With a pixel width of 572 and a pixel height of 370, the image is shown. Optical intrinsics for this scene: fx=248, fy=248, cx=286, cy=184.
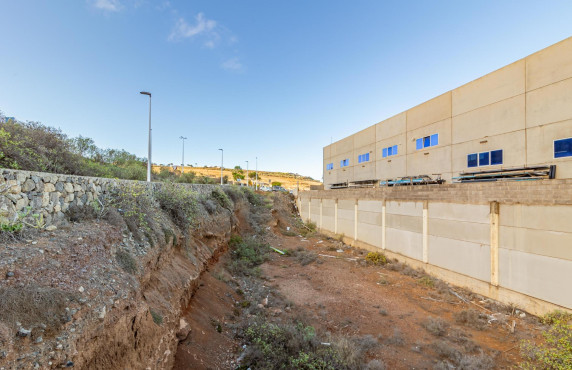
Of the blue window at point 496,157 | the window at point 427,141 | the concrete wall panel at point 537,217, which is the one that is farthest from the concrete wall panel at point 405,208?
the window at point 427,141

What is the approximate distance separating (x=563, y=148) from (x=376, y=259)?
11337 millimetres

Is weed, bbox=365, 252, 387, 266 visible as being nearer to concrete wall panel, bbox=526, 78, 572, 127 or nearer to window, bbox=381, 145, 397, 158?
window, bbox=381, 145, 397, 158

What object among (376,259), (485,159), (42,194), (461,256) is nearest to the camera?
(42,194)

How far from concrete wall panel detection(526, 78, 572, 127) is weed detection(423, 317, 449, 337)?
1075 cm

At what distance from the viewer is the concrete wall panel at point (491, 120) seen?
13102mm

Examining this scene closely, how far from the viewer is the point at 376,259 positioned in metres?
17.8

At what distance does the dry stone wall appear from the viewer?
4.24 metres

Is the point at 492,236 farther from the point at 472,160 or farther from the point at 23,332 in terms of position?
the point at 23,332

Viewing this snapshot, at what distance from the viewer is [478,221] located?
11.9 metres

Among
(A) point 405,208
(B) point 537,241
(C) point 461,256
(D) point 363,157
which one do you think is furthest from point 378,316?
(D) point 363,157

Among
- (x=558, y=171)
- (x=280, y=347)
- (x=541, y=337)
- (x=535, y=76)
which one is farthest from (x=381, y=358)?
(x=535, y=76)

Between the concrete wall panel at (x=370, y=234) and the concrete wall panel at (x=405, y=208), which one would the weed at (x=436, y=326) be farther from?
the concrete wall panel at (x=370, y=234)

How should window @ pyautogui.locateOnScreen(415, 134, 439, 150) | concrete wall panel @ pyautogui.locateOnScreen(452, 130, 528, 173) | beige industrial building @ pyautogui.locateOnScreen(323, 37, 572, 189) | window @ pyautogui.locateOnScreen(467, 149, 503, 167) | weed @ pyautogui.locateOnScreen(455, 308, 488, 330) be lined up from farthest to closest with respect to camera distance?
1. window @ pyautogui.locateOnScreen(415, 134, 439, 150)
2. window @ pyautogui.locateOnScreen(467, 149, 503, 167)
3. concrete wall panel @ pyautogui.locateOnScreen(452, 130, 528, 173)
4. beige industrial building @ pyautogui.locateOnScreen(323, 37, 572, 189)
5. weed @ pyautogui.locateOnScreen(455, 308, 488, 330)

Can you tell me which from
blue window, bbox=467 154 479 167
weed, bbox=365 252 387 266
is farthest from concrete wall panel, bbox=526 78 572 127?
weed, bbox=365 252 387 266
